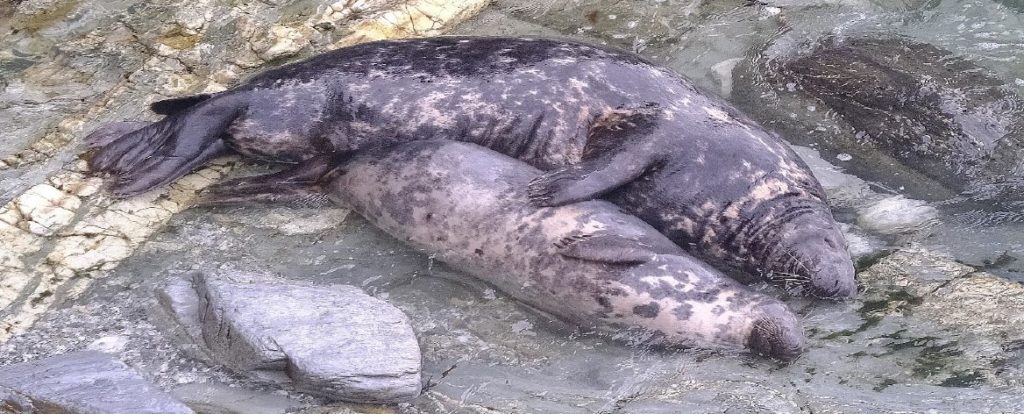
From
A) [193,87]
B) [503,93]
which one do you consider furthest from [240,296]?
[193,87]

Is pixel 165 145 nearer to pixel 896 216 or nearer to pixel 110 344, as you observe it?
pixel 110 344

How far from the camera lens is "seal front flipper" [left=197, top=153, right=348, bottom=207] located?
5023 millimetres

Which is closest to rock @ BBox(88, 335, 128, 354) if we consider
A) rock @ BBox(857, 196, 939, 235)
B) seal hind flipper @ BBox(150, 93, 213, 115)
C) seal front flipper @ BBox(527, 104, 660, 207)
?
seal hind flipper @ BBox(150, 93, 213, 115)

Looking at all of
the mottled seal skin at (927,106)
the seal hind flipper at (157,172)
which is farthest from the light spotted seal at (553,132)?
the mottled seal skin at (927,106)

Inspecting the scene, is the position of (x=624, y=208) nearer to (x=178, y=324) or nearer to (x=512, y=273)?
(x=512, y=273)

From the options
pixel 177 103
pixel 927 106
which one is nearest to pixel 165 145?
pixel 177 103

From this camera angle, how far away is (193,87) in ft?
18.9

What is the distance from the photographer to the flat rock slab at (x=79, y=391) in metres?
3.29

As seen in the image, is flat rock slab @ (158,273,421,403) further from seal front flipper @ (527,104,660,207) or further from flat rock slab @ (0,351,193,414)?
seal front flipper @ (527,104,660,207)

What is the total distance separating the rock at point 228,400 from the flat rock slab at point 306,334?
8 centimetres

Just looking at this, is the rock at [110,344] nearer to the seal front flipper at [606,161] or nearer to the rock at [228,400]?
the rock at [228,400]

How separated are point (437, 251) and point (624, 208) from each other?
87 cm

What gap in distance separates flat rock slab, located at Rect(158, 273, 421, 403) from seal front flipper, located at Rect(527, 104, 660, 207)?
93cm

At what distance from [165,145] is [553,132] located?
186 centimetres
